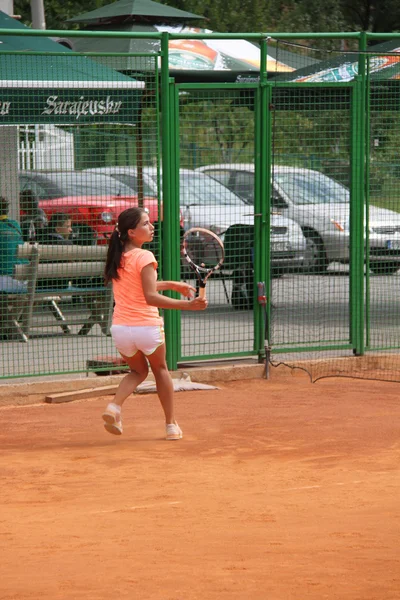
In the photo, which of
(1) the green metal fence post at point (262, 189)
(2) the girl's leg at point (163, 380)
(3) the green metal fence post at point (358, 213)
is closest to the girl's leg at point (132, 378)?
(2) the girl's leg at point (163, 380)

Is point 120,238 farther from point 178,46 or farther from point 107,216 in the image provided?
point 178,46

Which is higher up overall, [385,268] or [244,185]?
[244,185]

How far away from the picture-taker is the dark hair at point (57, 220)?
10.6 m

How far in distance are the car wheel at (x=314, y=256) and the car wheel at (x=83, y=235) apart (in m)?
2.08

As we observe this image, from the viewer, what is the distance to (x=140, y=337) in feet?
26.1

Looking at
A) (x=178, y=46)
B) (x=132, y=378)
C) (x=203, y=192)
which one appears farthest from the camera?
(x=178, y=46)

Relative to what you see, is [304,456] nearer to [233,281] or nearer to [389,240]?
[233,281]

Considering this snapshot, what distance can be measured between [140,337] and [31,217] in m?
3.32

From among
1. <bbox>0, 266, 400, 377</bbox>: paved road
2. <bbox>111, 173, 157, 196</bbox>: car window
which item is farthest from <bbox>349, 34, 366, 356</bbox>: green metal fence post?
<bbox>111, 173, 157, 196</bbox>: car window

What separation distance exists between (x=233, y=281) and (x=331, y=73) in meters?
2.24

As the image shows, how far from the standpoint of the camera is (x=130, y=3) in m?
17.4

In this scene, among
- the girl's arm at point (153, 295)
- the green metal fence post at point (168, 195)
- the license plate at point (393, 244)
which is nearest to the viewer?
the girl's arm at point (153, 295)

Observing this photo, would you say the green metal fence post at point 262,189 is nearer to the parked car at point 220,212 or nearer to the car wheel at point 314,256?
the parked car at point 220,212

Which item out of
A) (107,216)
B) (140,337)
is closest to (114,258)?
(140,337)
